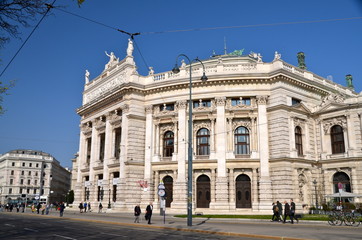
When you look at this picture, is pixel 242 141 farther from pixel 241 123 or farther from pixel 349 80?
pixel 349 80

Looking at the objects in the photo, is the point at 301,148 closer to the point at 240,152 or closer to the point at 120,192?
the point at 240,152

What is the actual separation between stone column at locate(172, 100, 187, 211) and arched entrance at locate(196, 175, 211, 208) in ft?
5.76

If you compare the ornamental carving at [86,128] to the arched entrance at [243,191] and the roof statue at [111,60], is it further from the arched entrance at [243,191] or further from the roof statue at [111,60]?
the arched entrance at [243,191]

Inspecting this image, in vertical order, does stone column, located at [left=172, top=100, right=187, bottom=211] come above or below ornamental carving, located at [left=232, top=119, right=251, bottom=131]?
below

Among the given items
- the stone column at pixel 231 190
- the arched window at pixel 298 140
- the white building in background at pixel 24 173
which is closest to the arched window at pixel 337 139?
the arched window at pixel 298 140

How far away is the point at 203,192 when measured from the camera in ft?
136

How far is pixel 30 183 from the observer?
12544cm

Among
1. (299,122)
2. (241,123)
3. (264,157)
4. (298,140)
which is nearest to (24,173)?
(241,123)

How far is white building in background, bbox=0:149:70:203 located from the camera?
120m

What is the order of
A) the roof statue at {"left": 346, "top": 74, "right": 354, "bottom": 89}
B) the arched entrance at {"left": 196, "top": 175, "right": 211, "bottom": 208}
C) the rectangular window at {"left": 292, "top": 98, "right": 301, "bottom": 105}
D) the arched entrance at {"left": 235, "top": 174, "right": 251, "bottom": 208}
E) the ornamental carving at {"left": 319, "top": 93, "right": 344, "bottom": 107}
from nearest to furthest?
the arched entrance at {"left": 235, "top": 174, "right": 251, "bottom": 208} → the arched entrance at {"left": 196, "top": 175, "right": 211, "bottom": 208} → the ornamental carving at {"left": 319, "top": 93, "right": 344, "bottom": 107} → the rectangular window at {"left": 292, "top": 98, "right": 301, "bottom": 105} → the roof statue at {"left": 346, "top": 74, "right": 354, "bottom": 89}

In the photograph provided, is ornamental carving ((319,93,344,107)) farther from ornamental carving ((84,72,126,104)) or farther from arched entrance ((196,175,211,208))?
ornamental carving ((84,72,126,104))

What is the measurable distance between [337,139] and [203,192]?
17.6 m

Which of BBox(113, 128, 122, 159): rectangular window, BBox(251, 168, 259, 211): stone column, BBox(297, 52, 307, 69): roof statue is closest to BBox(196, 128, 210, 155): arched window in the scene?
BBox(251, 168, 259, 211): stone column

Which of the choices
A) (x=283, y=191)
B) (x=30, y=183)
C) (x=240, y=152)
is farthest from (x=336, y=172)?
(x=30, y=183)
